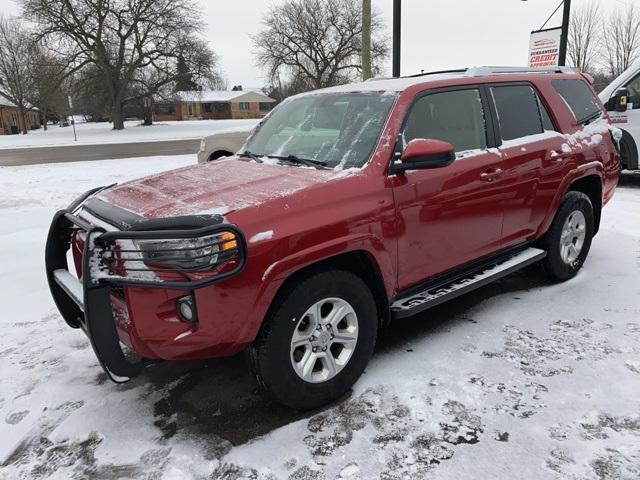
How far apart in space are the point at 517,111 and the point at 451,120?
0.83m

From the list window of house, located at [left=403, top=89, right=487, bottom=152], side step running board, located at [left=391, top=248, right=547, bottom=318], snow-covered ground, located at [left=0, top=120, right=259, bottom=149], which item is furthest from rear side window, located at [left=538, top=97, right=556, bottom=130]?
snow-covered ground, located at [left=0, top=120, right=259, bottom=149]

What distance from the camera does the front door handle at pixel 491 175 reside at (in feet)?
12.2

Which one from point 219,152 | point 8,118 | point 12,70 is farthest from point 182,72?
point 219,152

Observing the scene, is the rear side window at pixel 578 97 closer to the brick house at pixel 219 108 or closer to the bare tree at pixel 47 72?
the bare tree at pixel 47 72

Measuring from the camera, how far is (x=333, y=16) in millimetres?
49281

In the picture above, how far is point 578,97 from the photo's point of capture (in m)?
4.90

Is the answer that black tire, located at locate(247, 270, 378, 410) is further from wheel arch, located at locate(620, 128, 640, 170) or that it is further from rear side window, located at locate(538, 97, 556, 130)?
wheel arch, located at locate(620, 128, 640, 170)

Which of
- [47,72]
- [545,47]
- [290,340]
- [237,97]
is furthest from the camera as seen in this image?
[237,97]

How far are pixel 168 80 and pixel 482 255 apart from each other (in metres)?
43.0

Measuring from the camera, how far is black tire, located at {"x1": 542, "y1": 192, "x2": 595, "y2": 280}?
4.56 meters

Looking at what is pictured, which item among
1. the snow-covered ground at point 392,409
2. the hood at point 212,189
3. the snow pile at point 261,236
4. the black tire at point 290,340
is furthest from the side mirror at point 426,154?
the snow-covered ground at point 392,409

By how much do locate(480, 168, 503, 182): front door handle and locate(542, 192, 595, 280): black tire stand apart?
106 centimetres

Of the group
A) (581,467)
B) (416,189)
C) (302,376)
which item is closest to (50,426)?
(302,376)

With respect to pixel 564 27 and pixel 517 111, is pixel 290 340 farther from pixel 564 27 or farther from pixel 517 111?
pixel 564 27
